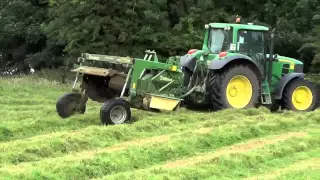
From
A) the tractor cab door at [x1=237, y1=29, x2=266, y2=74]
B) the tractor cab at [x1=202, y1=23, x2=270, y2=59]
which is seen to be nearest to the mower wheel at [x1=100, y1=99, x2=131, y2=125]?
the tractor cab at [x1=202, y1=23, x2=270, y2=59]

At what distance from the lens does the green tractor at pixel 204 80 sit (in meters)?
10.4

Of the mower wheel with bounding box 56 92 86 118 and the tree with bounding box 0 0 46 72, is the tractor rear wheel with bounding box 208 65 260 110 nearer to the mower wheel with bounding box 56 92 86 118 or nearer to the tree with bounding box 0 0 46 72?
the mower wheel with bounding box 56 92 86 118

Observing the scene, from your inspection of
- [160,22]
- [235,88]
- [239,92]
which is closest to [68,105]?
[235,88]

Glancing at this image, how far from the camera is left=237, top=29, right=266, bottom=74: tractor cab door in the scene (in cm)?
1217

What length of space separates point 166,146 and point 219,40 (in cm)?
513

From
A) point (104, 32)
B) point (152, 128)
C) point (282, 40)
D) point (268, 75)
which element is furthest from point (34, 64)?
point (152, 128)

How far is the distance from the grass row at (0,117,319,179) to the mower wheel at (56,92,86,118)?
10.3ft

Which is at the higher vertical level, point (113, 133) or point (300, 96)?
point (300, 96)

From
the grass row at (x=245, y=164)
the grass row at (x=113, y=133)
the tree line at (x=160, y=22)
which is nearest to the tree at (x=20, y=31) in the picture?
the tree line at (x=160, y=22)

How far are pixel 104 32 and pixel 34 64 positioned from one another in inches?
377

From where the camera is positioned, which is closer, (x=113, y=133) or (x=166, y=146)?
(x=166, y=146)

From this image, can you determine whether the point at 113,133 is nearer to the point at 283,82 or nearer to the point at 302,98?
the point at 283,82

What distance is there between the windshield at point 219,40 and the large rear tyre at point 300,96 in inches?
69.0

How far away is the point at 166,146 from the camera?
770 cm
